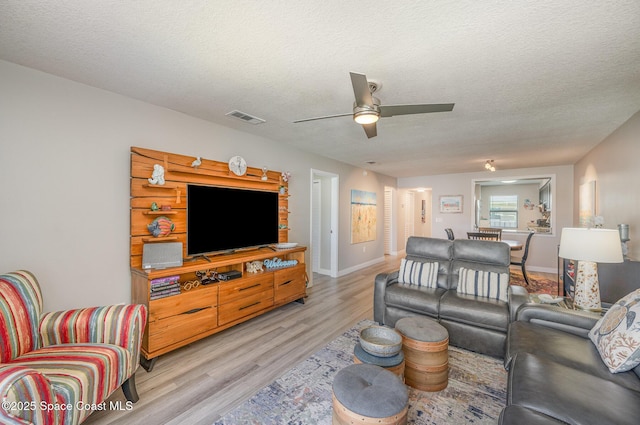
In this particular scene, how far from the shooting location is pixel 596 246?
207 cm

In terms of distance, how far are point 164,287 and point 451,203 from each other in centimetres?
701

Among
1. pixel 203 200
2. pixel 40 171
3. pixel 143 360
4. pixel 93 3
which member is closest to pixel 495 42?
pixel 93 3

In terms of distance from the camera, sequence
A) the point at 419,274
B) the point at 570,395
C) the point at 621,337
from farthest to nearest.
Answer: the point at 419,274 → the point at 621,337 → the point at 570,395

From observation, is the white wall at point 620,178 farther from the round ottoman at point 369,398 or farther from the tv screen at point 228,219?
the tv screen at point 228,219

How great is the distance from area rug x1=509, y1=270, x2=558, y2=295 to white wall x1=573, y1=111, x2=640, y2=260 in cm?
155

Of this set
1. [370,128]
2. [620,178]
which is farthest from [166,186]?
[620,178]

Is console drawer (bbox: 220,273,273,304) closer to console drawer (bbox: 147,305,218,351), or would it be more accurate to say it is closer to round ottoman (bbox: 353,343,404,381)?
console drawer (bbox: 147,305,218,351)

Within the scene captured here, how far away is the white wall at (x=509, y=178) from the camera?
5.94 metres

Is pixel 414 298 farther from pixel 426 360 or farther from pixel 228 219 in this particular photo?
pixel 228 219

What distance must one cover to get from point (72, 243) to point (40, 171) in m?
0.63

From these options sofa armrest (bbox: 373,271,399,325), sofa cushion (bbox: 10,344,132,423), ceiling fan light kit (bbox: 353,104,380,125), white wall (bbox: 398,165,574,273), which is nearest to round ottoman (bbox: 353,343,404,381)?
sofa armrest (bbox: 373,271,399,325)

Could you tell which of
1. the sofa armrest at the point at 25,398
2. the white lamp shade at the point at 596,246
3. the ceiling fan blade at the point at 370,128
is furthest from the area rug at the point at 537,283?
the sofa armrest at the point at 25,398

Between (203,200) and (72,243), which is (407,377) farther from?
(72,243)

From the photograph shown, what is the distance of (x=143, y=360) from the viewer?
2.39m
